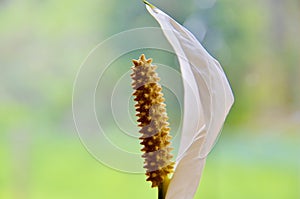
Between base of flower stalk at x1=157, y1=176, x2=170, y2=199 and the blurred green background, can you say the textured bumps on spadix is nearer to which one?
base of flower stalk at x1=157, y1=176, x2=170, y2=199

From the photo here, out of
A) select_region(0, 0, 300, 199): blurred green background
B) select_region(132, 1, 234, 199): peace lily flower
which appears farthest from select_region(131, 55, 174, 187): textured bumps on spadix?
select_region(0, 0, 300, 199): blurred green background

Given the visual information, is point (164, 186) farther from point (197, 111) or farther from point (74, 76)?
point (74, 76)

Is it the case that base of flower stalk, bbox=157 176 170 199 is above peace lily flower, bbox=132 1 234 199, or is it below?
below

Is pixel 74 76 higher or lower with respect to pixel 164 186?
higher

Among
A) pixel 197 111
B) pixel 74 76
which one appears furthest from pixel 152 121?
pixel 74 76

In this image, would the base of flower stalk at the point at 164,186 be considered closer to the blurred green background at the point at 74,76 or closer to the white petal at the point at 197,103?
the white petal at the point at 197,103

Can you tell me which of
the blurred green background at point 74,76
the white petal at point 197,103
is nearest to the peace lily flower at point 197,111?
the white petal at point 197,103
